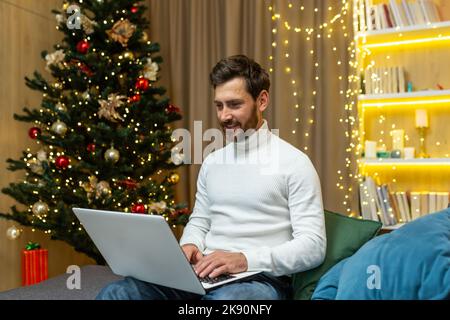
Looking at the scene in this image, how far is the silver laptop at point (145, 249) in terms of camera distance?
4.26 ft

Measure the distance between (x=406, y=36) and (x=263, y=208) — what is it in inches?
82.9

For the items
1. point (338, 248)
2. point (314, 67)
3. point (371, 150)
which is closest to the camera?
point (338, 248)

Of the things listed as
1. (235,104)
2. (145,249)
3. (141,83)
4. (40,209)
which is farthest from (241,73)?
(40,209)

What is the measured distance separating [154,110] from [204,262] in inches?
79.9

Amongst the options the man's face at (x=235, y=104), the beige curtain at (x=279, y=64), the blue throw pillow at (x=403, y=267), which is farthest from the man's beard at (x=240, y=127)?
the beige curtain at (x=279, y=64)

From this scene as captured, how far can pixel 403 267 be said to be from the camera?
46.7 inches

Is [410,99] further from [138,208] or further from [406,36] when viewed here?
[138,208]

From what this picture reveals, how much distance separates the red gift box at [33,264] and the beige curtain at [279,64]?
1.14 metres

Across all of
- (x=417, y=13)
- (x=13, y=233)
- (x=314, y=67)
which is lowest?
(x=13, y=233)

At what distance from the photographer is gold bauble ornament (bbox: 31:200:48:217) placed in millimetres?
3018

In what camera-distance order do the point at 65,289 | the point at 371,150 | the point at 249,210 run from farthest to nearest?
1. the point at 371,150
2. the point at 65,289
3. the point at 249,210

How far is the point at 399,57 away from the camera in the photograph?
3504 millimetres

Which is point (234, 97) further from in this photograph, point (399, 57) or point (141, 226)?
point (399, 57)
